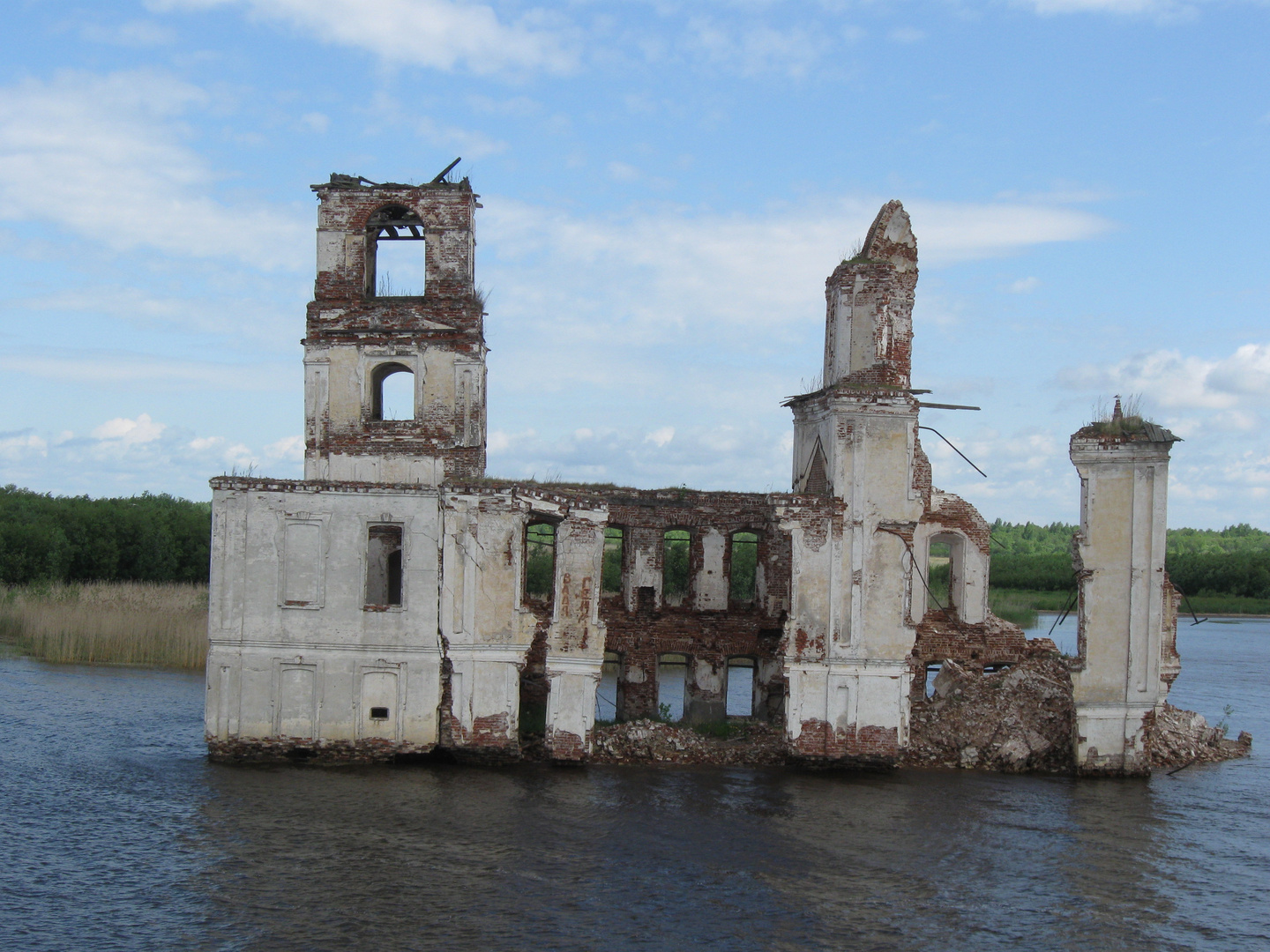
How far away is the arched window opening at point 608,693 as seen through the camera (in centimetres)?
2344

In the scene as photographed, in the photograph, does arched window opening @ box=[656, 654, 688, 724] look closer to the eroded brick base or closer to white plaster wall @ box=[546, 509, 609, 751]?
white plaster wall @ box=[546, 509, 609, 751]

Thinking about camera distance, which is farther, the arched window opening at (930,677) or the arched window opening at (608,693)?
the arched window opening at (608,693)

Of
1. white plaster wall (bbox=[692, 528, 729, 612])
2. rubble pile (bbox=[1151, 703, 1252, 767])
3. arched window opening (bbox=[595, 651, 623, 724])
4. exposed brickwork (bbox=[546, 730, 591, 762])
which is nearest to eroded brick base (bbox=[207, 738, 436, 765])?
exposed brickwork (bbox=[546, 730, 591, 762])

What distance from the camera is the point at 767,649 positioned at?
897 inches

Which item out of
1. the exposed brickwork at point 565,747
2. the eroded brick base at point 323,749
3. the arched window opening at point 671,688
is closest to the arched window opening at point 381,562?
the eroded brick base at point 323,749

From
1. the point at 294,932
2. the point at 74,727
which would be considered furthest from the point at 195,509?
the point at 294,932

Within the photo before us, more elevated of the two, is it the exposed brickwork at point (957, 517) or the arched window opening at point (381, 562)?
the exposed brickwork at point (957, 517)

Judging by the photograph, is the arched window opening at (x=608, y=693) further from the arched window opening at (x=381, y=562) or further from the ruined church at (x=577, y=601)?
the arched window opening at (x=381, y=562)

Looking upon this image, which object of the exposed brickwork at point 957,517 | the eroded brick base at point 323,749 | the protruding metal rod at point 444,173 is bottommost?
the eroded brick base at point 323,749

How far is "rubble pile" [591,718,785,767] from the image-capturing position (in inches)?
808

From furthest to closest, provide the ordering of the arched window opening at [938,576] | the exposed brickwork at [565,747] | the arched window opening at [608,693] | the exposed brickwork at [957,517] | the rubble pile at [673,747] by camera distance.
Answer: the arched window opening at [938,576] < the arched window opening at [608,693] < the exposed brickwork at [957,517] < the rubble pile at [673,747] < the exposed brickwork at [565,747]

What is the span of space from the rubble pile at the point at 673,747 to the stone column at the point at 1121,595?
19.1ft

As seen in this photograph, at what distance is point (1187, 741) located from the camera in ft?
73.4

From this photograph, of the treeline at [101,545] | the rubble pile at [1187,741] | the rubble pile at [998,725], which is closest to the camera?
the rubble pile at [998,725]
